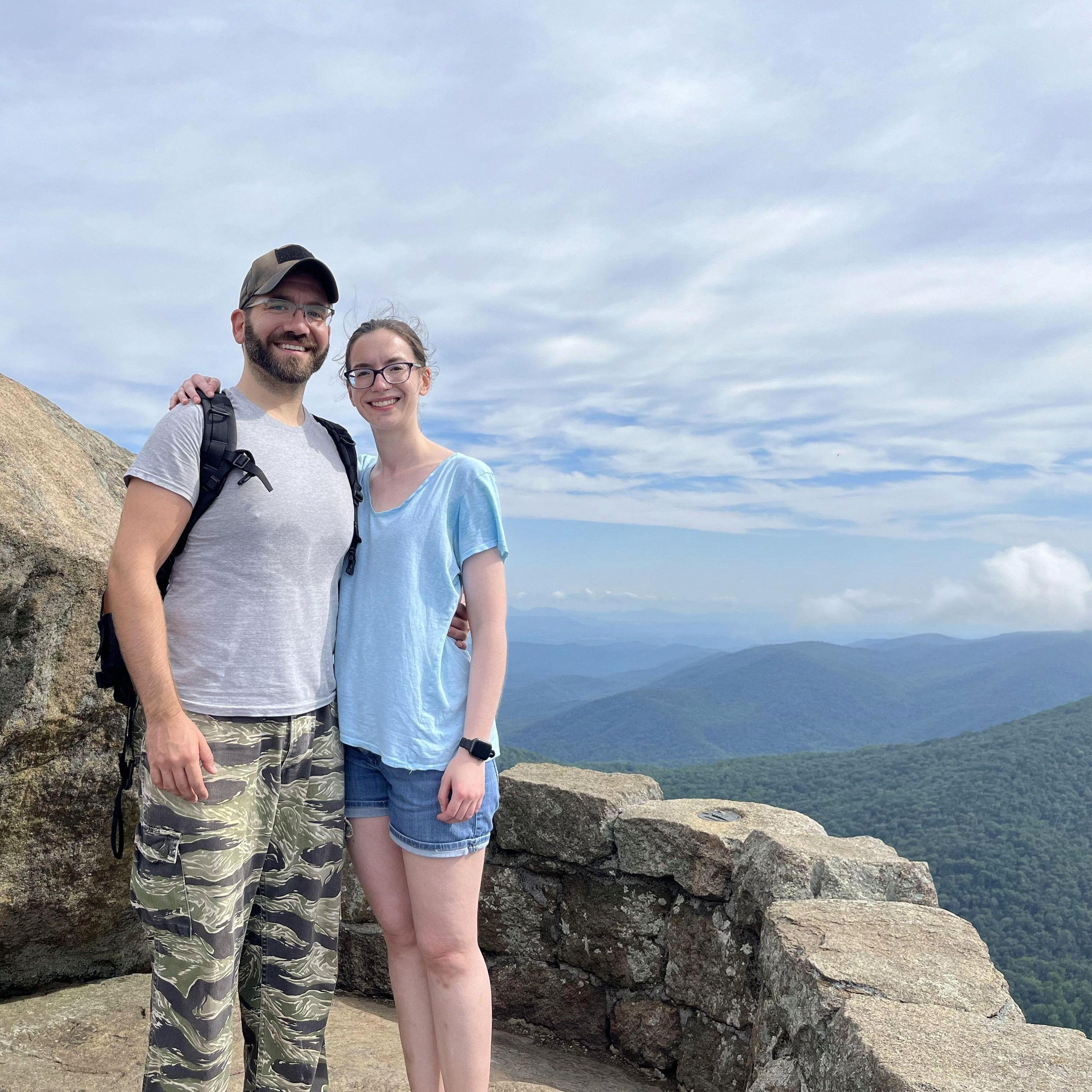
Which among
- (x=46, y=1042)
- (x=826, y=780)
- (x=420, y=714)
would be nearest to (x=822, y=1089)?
(x=420, y=714)

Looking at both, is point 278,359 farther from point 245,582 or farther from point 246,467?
point 245,582

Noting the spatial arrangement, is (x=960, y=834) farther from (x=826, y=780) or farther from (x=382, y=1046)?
(x=382, y=1046)

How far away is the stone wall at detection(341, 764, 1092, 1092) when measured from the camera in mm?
2559

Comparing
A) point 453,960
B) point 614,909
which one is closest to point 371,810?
point 453,960

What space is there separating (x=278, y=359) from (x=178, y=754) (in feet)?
4.33

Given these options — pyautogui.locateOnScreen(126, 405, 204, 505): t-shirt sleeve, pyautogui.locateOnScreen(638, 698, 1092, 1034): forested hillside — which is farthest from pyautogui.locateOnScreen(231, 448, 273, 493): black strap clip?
pyautogui.locateOnScreen(638, 698, 1092, 1034): forested hillside

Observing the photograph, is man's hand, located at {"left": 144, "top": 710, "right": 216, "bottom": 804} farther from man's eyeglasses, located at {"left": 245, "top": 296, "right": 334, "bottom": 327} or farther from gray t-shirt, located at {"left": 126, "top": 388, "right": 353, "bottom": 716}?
man's eyeglasses, located at {"left": 245, "top": 296, "right": 334, "bottom": 327}

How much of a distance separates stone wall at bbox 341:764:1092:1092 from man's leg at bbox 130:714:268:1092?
1.84 meters

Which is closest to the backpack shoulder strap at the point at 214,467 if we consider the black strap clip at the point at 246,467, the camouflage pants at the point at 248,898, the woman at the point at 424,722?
the black strap clip at the point at 246,467

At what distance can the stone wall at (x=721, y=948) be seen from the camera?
2.56 meters

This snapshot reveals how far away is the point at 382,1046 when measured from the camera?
399 centimetres

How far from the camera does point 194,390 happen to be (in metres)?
2.78

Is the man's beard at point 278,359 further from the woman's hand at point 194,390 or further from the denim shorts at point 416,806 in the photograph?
the denim shorts at point 416,806

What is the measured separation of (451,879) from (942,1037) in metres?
1.50
